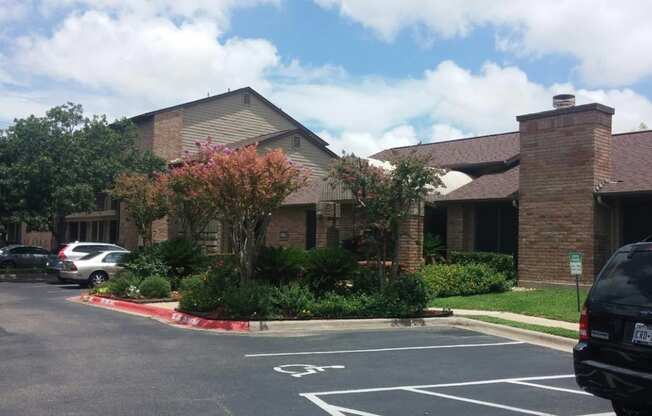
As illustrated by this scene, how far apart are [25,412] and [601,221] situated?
50.9 ft

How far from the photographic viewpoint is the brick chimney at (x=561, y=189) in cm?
1795

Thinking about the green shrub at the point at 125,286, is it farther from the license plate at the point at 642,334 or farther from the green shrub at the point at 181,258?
the license plate at the point at 642,334

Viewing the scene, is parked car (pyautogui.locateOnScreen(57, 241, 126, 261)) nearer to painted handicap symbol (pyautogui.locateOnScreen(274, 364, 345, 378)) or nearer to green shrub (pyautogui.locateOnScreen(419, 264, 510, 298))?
green shrub (pyautogui.locateOnScreen(419, 264, 510, 298))

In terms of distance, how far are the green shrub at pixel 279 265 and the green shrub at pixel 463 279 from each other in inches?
161

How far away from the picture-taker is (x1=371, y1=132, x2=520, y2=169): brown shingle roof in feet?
78.1

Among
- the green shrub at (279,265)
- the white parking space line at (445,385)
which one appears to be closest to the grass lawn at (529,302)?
the green shrub at (279,265)

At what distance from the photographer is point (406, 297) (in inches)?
565

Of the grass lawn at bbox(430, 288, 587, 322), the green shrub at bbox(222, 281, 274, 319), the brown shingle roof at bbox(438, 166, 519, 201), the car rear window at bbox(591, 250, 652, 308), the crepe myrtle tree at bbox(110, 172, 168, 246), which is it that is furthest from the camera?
the crepe myrtle tree at bbox(110, 172, 168, 246)

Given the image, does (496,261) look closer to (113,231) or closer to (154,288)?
(154,288)

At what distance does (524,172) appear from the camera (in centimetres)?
1952

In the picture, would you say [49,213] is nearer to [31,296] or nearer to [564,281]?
[31,296]

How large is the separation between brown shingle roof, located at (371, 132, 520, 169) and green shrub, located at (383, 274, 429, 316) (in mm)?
8662

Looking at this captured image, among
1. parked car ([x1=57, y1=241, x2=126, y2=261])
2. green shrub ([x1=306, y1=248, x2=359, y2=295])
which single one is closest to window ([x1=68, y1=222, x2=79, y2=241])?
parked car ([x1=57, y1=241, x2=126, y2=261])

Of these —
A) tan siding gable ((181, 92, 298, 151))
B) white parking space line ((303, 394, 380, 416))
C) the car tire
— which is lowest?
white parking space line ((303, 394, 380, 416))
